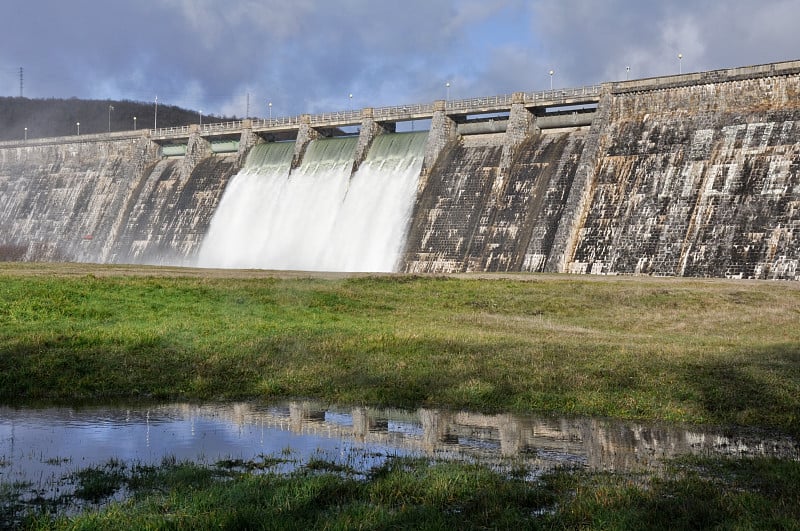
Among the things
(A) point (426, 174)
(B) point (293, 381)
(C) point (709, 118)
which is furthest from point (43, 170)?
(B) point (293, 381)

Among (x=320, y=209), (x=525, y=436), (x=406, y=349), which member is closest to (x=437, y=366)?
(x=406, y=349)

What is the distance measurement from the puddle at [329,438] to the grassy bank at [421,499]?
95 cm

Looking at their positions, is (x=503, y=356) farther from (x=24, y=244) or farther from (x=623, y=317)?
(x=24, y=244)

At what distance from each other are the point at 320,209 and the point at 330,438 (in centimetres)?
6367

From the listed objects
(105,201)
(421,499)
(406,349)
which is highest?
(105,201)

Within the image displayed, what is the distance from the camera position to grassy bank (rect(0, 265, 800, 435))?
18891 millimetres

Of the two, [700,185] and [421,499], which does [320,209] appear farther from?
[421,499]

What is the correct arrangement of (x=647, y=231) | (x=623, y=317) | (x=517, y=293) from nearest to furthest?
(x=623, y=317), (x=517, y=293), (x=647, y=231)

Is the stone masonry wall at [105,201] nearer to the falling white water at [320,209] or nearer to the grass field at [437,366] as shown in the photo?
the falling white water at [320,209]

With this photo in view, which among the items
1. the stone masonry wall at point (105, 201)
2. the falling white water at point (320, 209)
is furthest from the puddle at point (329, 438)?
the stone masonry wall at point (105, 201)

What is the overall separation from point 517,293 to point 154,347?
2041cm

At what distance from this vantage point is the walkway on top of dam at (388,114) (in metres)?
68.4

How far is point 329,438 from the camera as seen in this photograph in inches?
610

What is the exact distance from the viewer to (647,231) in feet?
188
